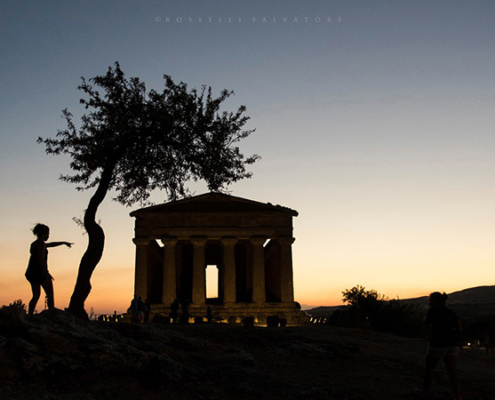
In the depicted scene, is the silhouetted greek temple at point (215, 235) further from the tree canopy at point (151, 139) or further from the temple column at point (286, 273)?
the tree canopy at point (151, 139)

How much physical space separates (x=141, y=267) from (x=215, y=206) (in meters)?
6.67

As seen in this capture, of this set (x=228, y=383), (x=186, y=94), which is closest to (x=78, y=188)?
(x=186, y=94)

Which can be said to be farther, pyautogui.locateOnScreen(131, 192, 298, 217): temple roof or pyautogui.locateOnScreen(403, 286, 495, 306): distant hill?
pyautogui.locateOnScreen(403, 286, 495, 306): distant hill

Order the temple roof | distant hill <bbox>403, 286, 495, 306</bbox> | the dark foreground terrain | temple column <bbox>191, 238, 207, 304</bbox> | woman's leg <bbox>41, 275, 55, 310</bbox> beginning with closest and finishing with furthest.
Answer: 1. the dark foreground terrain
2. woman's leg <bbox>41, 275, 55, 310</bbox>
3. temple column <bbox>191, 238, 207, 304</bbox>
4. the temple roof
5. distant hill <bbox>403, 286, 495, 306</bbox>

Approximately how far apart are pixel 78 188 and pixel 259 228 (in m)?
21.8

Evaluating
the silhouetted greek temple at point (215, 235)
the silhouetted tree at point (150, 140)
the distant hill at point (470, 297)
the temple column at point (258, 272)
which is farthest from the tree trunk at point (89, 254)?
the distant hill at point (470, 297)

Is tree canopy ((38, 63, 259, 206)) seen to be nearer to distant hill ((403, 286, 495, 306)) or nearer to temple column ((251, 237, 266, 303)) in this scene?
temple column ((251, 237, 266, 303))

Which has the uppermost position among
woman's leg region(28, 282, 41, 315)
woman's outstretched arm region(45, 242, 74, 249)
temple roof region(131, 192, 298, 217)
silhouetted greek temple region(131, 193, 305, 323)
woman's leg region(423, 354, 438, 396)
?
temple roof region(131, 192, 298, 217)

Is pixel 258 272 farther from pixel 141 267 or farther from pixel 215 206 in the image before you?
pixel 141 267

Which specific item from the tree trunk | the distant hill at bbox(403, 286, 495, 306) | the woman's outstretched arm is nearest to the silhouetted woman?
the woman's outstretched arm

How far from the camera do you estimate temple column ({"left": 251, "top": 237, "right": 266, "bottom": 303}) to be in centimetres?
3606

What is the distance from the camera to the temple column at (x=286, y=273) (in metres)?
36.0

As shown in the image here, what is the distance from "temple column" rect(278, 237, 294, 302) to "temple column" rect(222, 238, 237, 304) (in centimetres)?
335

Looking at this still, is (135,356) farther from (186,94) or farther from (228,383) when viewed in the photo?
(186,94)
